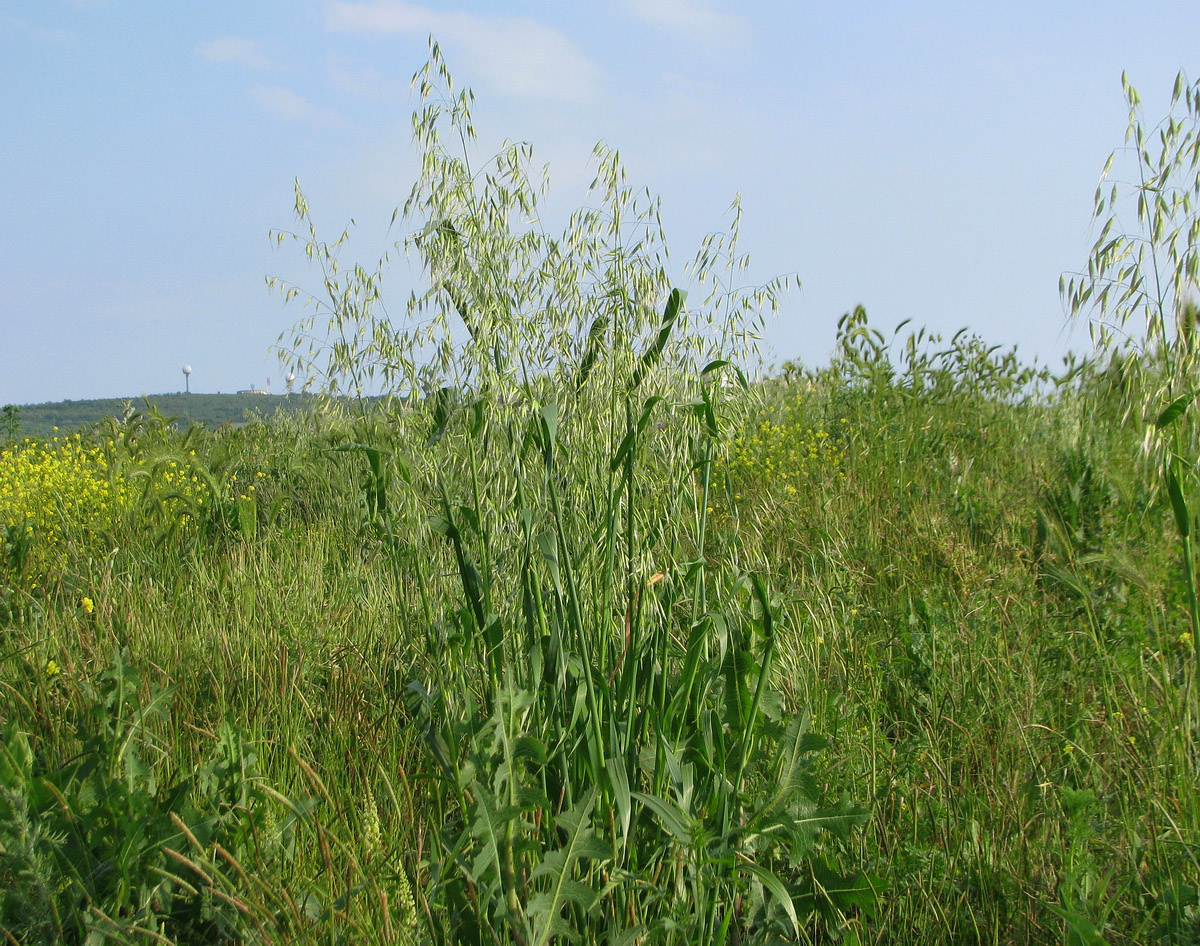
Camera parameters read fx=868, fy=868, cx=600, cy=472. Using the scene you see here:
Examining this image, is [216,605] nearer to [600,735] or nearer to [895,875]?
[600,735]

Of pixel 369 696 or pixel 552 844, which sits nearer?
pixel 552 844

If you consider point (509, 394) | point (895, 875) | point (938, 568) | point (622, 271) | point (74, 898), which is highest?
point (622, 271)

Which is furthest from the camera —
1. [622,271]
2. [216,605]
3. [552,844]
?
[216,605]

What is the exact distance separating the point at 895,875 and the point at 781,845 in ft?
0.78

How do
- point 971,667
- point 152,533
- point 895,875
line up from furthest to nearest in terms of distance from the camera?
point 152,533 < point 971,667 < point 895,875

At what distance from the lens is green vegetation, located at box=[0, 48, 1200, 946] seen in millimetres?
1556

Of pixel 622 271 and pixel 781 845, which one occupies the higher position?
pixel 622 271

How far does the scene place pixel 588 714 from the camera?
1571mm

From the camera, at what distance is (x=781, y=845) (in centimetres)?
188

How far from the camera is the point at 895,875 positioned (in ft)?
5.95

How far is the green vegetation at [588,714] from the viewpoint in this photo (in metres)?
1.56

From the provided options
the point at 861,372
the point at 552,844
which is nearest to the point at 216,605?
the point at 552,844

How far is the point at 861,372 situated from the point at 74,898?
172 inches

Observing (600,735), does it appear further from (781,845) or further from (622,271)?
(622,271)
